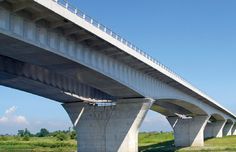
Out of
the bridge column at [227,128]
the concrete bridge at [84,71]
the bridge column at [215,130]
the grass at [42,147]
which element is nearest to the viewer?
the concrete bridge at [84,71]

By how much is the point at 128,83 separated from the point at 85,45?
11005mm

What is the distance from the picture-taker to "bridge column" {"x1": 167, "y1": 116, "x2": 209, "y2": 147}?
8856 cm

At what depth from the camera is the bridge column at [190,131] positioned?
88562 mm

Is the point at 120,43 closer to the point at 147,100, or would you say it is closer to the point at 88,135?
the point at 147,100

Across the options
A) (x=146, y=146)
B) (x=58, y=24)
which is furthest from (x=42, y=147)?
(x=58, y=24)

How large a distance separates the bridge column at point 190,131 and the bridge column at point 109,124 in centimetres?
4129

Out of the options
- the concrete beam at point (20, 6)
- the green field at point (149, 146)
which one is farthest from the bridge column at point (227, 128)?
the concrete beam at point (20, 6)

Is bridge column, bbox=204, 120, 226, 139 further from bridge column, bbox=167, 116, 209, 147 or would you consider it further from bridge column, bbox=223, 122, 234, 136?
bridge column, bbox=167, 116, 209, 147

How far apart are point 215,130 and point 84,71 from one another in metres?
92.2

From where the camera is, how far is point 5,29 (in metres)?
24.4

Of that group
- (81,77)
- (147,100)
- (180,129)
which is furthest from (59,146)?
(81,77)

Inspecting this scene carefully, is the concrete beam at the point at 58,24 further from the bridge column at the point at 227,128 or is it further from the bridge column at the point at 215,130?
the bridge column at the point at 227,128

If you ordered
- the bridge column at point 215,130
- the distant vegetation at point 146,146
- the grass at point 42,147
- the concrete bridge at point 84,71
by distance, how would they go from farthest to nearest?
1. the bridge column at point 215,130
2. the grass at point 42,147
3. the distant vegetation at point 146,146
4. the concrete bridge at point 84,71

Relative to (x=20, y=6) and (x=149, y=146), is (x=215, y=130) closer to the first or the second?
(x=149, y=146)
